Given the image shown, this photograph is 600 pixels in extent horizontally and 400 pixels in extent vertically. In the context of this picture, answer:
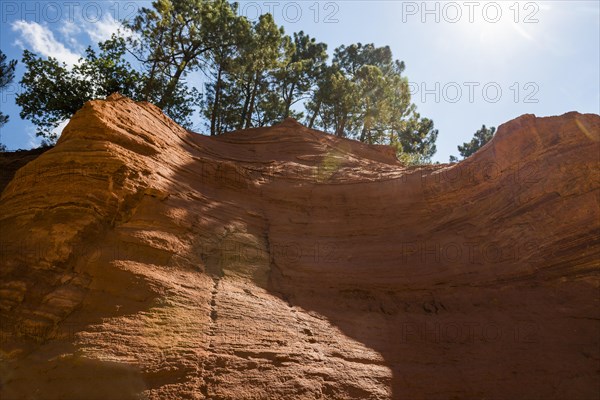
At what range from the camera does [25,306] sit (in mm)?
5871

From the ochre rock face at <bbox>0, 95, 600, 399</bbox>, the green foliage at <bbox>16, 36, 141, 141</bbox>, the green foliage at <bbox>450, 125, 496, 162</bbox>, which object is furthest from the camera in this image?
the green foliage at <bbox>450, 125, 496, 162</bbox>

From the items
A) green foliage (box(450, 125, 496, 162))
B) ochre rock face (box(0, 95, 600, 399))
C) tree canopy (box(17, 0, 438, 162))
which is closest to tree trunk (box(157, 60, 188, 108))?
tree canopy (box(17, 0, 438, 162))

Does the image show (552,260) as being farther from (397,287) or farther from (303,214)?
(303,214)

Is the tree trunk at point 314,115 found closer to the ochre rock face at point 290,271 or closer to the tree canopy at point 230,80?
the tree canopy at point 230,80

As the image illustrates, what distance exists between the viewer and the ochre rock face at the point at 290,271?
234 inches

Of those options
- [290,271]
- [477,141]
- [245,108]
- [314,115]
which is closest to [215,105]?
[245,108]

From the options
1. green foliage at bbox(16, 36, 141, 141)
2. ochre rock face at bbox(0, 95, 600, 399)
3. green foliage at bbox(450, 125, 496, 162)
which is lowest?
ochre rock face at bbox(0, 95, 600, 399)

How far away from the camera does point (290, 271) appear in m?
8.93

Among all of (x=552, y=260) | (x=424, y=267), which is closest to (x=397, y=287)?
(x=424, y=267)

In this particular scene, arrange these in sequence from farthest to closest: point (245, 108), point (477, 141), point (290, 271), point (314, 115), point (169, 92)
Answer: point (477, 141), point (314, 115), point (245, 108), point (169, 92), point (290, 271)

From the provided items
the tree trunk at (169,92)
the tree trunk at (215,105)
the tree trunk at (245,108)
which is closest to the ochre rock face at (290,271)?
the tree trunk at (169,92)

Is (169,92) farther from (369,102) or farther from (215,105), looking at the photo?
(369,102)

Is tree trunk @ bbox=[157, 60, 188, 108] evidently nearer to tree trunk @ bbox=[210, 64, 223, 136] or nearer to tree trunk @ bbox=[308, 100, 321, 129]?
tree trunk @ bbox=[210, 64, 223, 136]

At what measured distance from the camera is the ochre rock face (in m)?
5.95
